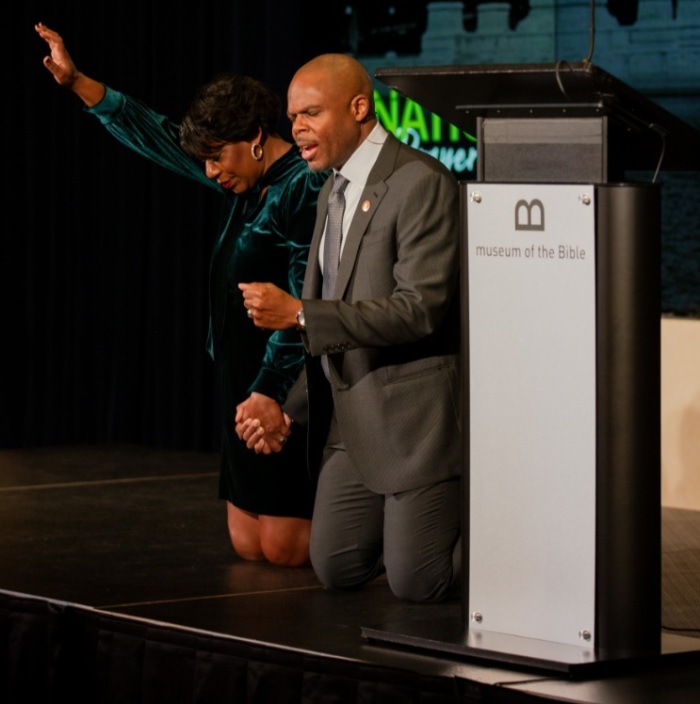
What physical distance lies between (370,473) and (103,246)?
11.2 feet

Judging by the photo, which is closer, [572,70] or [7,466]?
[572,70]

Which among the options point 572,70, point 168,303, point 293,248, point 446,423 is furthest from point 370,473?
point 168,303

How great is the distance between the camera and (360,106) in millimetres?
3127

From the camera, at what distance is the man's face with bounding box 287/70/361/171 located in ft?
10.1

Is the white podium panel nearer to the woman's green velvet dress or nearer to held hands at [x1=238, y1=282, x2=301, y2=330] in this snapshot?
held hands at [x1=238, y1=282, x2=301, y2=330]

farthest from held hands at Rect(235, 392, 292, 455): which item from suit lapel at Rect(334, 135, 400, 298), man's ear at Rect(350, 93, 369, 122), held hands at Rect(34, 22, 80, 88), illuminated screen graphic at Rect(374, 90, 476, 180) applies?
illuminated screen graphic at Rect(374, 90, 476, 180)

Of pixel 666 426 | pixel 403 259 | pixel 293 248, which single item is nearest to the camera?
pixel 403 259

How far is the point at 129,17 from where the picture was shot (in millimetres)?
6113

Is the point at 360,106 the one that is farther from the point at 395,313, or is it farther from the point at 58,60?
the point at 58,60

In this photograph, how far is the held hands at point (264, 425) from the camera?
11.2 feet

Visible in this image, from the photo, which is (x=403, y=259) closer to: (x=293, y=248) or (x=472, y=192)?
(x=472, y=192)

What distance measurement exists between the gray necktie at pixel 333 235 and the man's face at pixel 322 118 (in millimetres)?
71

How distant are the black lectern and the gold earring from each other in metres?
1.11

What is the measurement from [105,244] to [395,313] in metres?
3.56
